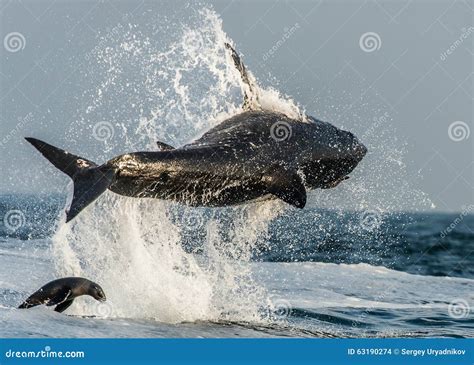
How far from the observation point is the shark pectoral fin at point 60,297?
14.8m

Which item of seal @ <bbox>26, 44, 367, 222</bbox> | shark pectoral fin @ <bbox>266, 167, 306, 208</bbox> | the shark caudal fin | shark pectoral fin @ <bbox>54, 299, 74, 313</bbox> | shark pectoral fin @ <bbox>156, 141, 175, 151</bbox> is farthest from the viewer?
shark pectoral fin @ <bbox>156, 141, 175, 151</bbox>

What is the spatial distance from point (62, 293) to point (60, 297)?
3.9 inches

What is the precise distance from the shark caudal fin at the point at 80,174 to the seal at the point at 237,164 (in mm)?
15

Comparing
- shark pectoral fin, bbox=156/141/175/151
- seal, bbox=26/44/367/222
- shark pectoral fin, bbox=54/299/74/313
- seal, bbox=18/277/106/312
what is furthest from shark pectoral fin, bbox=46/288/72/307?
shark pectoral fin, bbox=156/141/175/151

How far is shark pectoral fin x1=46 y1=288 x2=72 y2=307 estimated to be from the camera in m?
14.8

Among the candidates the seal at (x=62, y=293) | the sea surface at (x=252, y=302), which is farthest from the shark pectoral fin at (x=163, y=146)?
the seal at (x=62, y=293)

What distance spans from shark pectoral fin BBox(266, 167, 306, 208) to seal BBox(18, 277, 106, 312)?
3.52 meters

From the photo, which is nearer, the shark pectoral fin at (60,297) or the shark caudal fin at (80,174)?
the shark caudal fin at (80,174)

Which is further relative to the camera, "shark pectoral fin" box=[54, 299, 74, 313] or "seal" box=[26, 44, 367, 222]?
"shark pectoral fin" box=[54, 299, 74, 313]

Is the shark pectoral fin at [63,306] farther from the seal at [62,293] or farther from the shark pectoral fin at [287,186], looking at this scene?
the shark pectoral fin at [287,186]

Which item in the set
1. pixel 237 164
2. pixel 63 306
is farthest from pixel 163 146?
pixel 63 306

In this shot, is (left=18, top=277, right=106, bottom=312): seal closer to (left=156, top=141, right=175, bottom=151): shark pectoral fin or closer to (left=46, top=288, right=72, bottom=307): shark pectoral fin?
(left=46, top=288, right=72, bottom=307): shark pectoral fin
